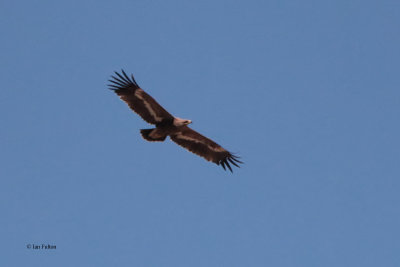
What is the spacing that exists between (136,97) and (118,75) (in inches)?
37.6

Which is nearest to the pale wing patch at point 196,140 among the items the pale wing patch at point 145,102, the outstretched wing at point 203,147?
the outstretched wing at point 203,147

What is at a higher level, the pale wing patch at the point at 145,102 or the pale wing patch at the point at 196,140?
the pale wing patch at the point at 145,102

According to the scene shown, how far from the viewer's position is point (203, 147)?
17156 millimetres

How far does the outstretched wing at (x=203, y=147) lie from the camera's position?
658 inches

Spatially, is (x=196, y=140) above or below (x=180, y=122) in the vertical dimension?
above

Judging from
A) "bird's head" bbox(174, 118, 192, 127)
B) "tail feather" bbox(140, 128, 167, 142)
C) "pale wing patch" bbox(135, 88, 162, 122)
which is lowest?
"tail feather" bbox(140, 128, 167, 142)

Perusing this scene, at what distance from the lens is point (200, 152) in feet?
56.1

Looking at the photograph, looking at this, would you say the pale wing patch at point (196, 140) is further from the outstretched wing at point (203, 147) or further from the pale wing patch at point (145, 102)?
the pale wing patch at point (145, 102)

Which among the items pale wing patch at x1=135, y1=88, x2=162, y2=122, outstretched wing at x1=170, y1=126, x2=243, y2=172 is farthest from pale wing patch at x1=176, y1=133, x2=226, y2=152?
pale wing patch at x1=135, y1=88, x2=162, y2=122

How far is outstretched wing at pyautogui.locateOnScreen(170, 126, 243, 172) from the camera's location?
16.7 metres

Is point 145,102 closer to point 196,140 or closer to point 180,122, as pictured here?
point 180,122

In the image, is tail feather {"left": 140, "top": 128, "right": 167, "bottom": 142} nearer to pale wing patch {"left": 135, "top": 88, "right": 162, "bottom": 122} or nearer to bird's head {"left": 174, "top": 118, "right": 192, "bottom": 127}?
pale wing patch {"left": 135, "top": 88, "right": 162, "bottom": 122}

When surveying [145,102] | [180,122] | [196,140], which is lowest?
[180,122]

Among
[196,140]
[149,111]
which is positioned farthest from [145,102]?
[196,140]
